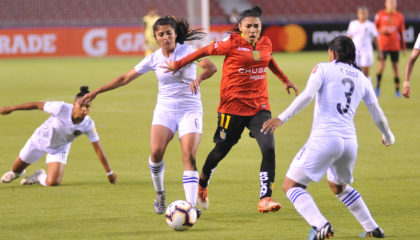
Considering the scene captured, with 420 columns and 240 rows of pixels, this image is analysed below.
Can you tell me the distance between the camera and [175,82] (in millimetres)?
6250

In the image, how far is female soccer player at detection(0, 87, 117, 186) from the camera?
7484 millimetres

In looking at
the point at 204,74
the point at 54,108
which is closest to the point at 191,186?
the point at 204,74

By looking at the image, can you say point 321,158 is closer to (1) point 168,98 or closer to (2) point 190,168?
(2) point 190,168

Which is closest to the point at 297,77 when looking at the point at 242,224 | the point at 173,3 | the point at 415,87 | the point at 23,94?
the point at 415,87

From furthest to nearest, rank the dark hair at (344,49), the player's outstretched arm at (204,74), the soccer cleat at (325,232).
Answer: the player's outstretched arm at (204,74)
the dark hair at (344,49)
the soccer cleat at (325,232)

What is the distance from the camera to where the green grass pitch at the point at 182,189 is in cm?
557

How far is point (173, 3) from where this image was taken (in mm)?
32062

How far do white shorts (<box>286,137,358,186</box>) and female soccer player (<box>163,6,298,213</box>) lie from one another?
1233 millimetres

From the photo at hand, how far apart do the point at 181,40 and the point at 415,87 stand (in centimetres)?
1302

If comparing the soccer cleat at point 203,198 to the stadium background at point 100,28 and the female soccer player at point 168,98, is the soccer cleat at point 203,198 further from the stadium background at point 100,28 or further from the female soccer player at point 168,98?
the stadium background at point 100,28

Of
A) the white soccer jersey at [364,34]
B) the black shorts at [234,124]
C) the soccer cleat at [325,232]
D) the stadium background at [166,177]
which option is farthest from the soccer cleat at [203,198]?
the white soccer jersey at [364,34]

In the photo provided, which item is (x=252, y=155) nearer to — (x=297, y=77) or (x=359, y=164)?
(x=359, y=164)

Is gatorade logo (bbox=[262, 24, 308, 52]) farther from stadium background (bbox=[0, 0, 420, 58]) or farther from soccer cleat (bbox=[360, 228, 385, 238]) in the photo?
soccer cleat (bbox=[360, 228, 385, 238])

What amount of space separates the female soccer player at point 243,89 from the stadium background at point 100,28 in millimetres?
24187
